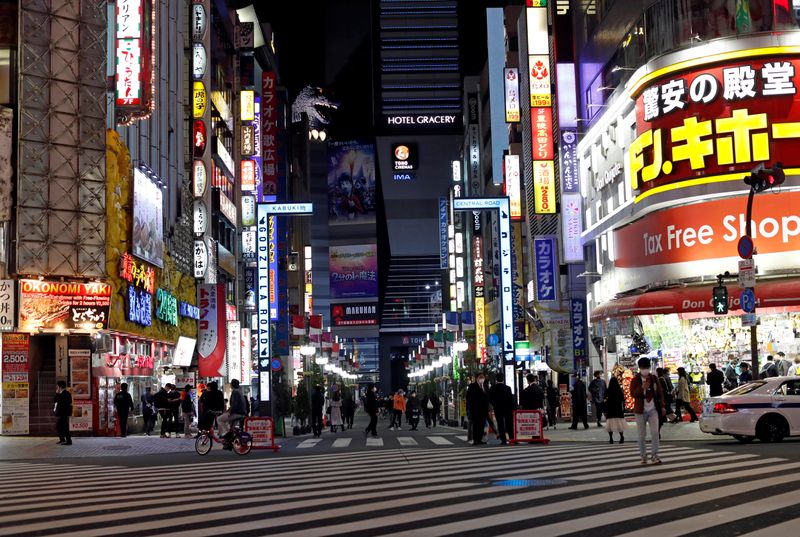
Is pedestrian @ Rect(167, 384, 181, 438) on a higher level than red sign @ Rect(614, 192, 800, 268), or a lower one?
lower

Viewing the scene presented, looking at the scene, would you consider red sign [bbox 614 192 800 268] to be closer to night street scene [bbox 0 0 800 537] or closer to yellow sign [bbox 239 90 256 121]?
night street scene [bbox 0 0 800 537]

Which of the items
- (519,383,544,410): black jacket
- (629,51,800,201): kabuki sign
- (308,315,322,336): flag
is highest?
(629,51,800,201): kabuki sign

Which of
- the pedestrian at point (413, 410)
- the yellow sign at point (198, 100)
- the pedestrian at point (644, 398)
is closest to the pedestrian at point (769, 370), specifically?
the pedestrian at point (644, 398)

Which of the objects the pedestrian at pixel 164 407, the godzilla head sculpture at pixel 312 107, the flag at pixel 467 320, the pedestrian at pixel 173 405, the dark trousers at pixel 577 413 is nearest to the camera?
the dark trousers at pixel 577 413

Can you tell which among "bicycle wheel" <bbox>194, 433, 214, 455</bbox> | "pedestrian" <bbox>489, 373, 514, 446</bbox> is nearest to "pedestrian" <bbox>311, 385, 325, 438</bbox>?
"pedestrian" <bbox>489, 373, 514, 446</bbox>

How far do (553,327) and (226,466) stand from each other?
24481 millimetres

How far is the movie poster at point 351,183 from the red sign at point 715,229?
94.7 m

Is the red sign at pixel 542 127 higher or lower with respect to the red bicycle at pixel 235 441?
higher

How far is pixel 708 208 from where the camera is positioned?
32.1 metres

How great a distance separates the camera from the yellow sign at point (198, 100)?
51800 mm

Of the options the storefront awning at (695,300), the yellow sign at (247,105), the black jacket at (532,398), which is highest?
the yellow sign at (247,105)

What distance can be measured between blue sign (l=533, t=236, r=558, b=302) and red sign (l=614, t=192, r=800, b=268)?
470 inches

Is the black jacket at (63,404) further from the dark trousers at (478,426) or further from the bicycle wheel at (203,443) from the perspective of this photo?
the dark trousers at (478,426)

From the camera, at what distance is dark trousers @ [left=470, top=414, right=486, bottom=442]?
27.1 m
